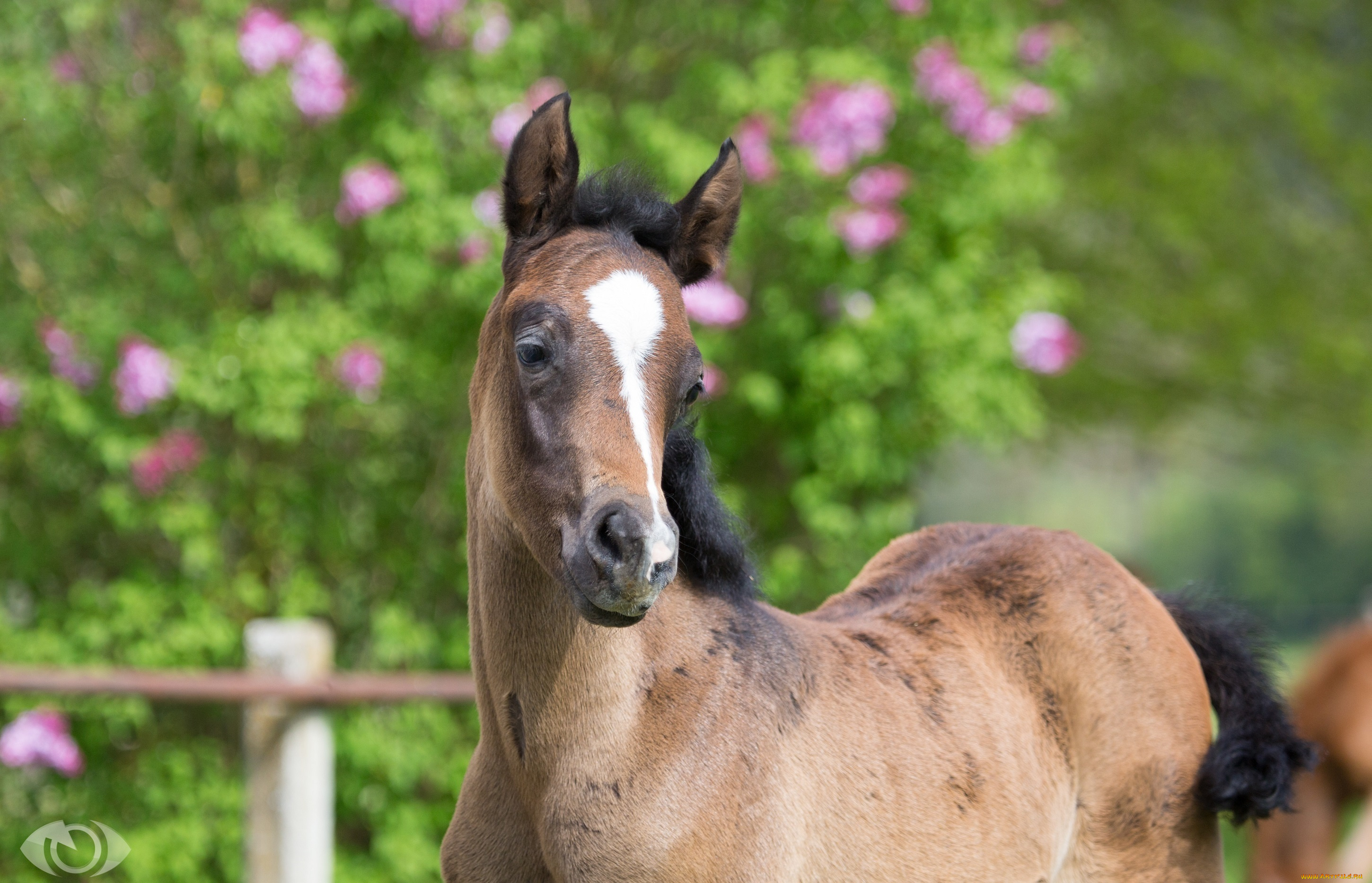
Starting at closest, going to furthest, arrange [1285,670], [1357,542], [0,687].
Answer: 1. [1285,670]
2. [0,687]
3. [1357,542]

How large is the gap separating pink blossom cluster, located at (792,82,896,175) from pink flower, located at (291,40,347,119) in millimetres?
1826

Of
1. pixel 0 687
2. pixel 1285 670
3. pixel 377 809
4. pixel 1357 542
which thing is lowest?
pixel 1357 542

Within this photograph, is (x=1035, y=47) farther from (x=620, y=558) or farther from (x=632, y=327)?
(x=620, y=558)

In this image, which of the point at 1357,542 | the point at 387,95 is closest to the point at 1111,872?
the point at 387,95

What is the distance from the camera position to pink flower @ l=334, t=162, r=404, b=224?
4.77m

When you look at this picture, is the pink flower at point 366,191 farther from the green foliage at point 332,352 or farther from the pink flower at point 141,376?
the pink flower at point 141,376

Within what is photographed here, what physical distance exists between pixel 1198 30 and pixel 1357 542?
10.1 metres

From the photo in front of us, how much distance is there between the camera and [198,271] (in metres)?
5.10

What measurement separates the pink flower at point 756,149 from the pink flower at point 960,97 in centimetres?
74

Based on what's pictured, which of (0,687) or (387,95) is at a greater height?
(387,95)

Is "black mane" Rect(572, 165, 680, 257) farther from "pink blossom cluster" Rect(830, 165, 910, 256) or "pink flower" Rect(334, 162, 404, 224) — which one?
"pink blossom cluster" Rect(830, 165, 910, 256)

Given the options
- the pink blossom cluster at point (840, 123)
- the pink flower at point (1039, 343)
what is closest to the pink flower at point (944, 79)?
the pink blossom cluster at point (840, 123)

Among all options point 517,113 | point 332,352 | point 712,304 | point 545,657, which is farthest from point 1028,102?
Answer: point 545,657

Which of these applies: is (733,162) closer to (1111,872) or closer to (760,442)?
(1111,872)
